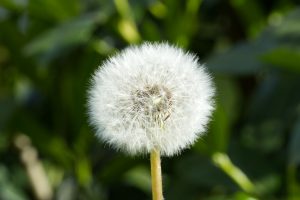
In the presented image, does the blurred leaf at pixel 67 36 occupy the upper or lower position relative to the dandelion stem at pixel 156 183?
upper

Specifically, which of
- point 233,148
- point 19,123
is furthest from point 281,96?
point 19,123

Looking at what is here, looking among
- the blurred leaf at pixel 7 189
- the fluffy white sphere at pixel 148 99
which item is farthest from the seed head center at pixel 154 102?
the blurred leaf at pixel 7 189

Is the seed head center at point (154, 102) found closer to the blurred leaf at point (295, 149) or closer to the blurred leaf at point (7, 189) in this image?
the blurred leaf at point (295, 149)

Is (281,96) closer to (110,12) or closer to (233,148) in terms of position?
(233,148)

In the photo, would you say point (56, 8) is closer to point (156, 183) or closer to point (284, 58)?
point (284, 58)

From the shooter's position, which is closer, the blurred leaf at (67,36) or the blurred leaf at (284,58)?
the blurred leaf at (284,58)
